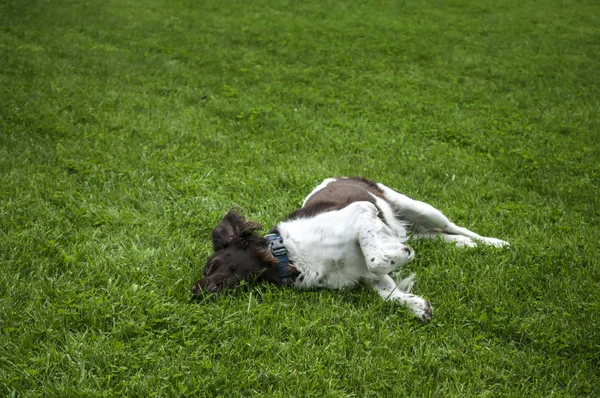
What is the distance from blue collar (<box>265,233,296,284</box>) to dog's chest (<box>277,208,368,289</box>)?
0.04 metres

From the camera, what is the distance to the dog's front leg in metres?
3.39

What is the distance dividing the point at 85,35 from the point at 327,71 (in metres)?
5.57

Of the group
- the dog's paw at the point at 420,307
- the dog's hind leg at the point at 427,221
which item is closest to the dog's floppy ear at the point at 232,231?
the dog's paw at the point at 420,307

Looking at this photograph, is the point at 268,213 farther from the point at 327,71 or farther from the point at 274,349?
the point at 327,71

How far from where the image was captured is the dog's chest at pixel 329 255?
3.75 meters

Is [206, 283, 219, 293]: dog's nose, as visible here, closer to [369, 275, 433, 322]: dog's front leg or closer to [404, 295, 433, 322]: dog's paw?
[369, 275, 433, 322]: dog's front leg

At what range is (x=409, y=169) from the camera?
5.95 m

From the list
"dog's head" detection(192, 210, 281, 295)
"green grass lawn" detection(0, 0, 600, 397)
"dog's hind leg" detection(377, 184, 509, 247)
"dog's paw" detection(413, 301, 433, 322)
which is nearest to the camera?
"green grass lawn" detection(0, 0, 600, 397)

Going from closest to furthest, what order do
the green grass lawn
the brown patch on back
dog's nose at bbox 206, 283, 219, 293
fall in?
the green grass lawn < dog's nose at bbox 206, 283, 219, 293 < the brown patch on back

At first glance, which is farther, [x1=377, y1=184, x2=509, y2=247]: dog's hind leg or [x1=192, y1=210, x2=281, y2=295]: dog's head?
[x1=377, y1=184, x2=509, y2=247]: dog's hind leg

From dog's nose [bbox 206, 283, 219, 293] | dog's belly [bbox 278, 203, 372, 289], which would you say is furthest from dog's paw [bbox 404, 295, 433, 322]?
dog's nose [bbox 206, 283, 219, 293]

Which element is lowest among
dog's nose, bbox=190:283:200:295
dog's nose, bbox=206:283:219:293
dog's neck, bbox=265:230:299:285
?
dog's nose, bbox=190:283:200:295

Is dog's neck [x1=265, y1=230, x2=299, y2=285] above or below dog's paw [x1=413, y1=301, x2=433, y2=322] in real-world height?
above

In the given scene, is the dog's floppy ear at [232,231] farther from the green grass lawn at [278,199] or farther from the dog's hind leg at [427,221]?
the dog's hind leg at [427,221]
